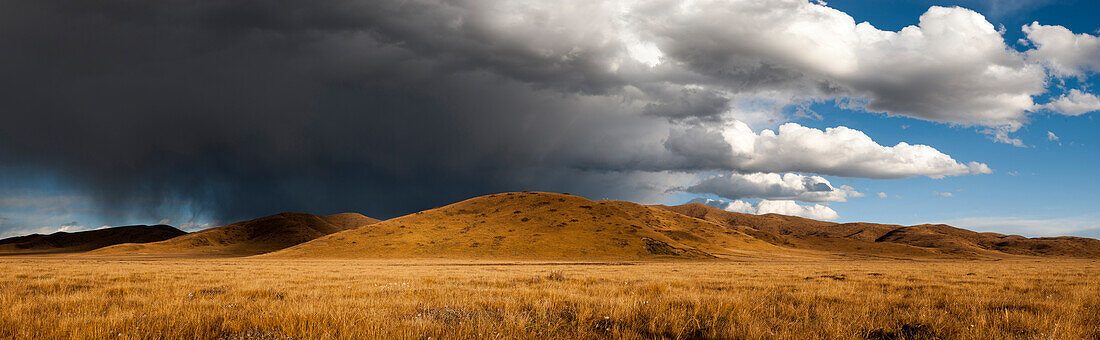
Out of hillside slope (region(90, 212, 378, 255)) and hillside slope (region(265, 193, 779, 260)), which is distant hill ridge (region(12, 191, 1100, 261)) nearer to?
hillside slope (region(265, 193, 779, 260))

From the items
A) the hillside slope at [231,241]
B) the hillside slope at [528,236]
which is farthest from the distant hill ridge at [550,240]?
the hillside slope at [231,241]

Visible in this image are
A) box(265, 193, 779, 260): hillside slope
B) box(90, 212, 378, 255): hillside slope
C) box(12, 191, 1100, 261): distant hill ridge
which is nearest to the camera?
box(265, 193, 779, 260): hillside slope

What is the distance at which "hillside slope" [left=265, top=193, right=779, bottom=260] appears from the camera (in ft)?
303

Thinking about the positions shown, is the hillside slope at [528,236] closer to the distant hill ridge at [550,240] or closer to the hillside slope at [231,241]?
the distant hill ridge at [550,240]

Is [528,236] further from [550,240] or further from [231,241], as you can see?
[231,241]

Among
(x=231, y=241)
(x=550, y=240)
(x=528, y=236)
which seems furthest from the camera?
(x=231, y=241)

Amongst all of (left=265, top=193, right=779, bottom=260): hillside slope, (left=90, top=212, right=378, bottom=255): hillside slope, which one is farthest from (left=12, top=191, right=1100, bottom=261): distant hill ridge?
(left=90, top=212, right=378, bottom=255): hillside slope

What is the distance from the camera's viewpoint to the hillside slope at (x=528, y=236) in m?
92.5

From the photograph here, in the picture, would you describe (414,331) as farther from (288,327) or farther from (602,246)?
(602,246)

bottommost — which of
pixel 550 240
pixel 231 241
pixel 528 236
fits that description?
pixel 231 241

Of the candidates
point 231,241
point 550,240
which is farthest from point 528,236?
point 231,241

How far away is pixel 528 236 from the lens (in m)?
104

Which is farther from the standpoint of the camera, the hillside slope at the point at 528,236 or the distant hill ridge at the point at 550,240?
the distant hill ridge at the point at 550,240

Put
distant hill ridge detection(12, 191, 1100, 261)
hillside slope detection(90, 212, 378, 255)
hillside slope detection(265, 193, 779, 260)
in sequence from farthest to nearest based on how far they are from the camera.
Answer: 1. hillside slope detection(90, 212, 378, 255)
2. distant hill ridge detection(12, 191, 1100, 261)
3. hillside slope detection(265, 193, 779, 260)
